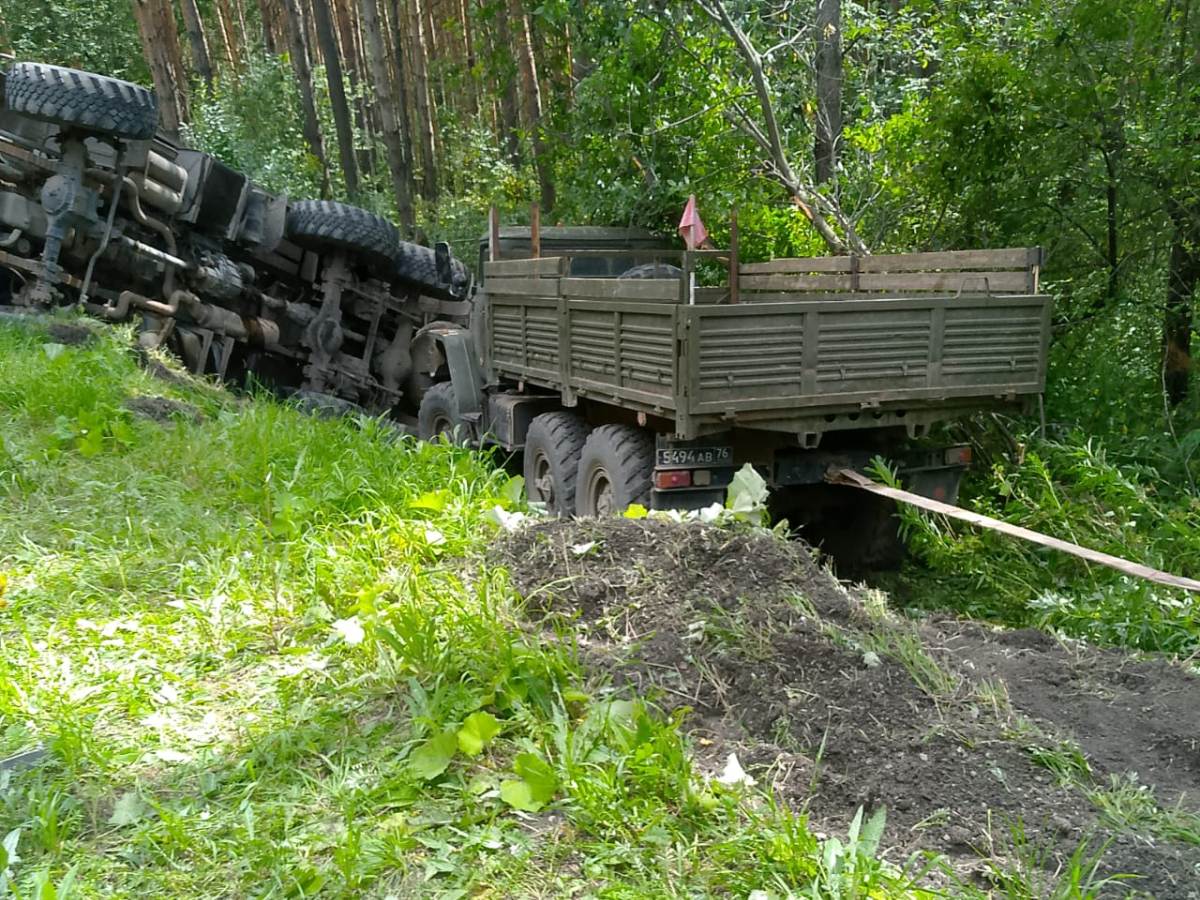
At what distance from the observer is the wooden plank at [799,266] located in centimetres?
759

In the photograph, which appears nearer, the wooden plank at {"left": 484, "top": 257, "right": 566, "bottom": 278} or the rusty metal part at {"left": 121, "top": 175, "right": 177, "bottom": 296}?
the wooden plank at {"left": 484, "top": 257, "right": 566, "bottom": 278}

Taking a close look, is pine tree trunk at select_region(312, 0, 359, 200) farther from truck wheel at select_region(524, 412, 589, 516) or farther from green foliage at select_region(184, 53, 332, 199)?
truck wheel at select_region(524, 412, 589, 516)

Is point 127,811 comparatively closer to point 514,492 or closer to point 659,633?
point 659,633

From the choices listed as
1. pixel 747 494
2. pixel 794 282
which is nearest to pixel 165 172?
pixel 794 282

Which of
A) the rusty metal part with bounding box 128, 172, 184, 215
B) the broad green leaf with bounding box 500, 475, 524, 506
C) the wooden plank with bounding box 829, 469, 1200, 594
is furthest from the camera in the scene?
the rusty metal part with bounding box 128, 172, 184, 215

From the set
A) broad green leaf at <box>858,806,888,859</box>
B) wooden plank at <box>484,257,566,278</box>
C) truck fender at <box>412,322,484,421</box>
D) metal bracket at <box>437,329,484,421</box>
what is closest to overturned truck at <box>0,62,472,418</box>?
truck fender at <box>412,322,484,421</box>

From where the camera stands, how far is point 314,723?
3.15 meters

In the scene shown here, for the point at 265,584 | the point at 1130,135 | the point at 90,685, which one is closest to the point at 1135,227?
the point at 1130,135

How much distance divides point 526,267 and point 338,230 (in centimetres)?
355

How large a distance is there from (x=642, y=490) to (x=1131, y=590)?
2.39 meters

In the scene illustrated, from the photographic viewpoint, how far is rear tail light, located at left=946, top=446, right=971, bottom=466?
620cm

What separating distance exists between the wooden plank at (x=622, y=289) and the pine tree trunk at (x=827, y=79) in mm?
5173

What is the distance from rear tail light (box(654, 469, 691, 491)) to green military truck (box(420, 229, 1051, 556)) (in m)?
0.01

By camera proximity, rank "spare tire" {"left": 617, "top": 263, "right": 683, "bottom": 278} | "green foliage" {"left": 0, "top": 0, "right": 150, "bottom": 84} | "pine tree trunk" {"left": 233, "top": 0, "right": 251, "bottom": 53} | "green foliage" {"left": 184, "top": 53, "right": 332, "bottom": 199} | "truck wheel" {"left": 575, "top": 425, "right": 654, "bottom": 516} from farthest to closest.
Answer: "pine tree trunk" {"left": 233, "top": 0, "right": 251, "bottom": 53}, "green foliage" {"left": 0, "top": 0, "right": 150, "bottom": 84}, "green foliage" {"left": 184, "top": 53, "right": 332, "bottom": 199}, "spare tire" {"left": 617, "top": 263, "right": 683, "bottom": 278}, "truck wheel" {"left": 575, "top": 425, "right": 654, "bottom": 516}
